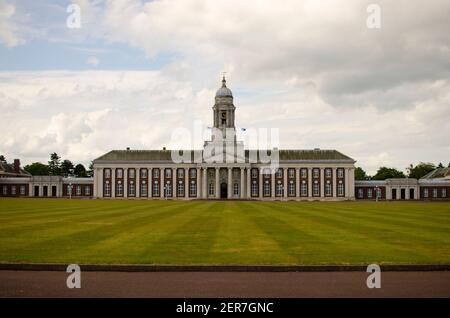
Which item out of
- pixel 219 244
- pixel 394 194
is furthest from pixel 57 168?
pixel 219 244

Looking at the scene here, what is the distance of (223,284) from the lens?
14242mm

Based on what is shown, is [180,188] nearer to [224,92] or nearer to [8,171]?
[224,92]

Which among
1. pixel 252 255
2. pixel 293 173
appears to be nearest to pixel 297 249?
pixel 252 255

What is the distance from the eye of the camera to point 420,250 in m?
19.6

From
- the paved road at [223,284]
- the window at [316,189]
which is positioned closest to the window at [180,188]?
the window at [316,189]

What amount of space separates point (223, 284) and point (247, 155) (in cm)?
11269

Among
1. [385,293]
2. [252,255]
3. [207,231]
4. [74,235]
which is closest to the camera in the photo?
[385,293]

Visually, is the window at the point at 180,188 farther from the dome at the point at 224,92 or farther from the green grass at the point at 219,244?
the green grass at the point at 219,244

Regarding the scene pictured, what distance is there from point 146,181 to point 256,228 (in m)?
99.1

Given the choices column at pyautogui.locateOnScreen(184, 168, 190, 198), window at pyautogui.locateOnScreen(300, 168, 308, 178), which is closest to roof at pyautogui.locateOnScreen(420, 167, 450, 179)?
window at pyautogui.locateOnScreen(300, 168, 308, 178)

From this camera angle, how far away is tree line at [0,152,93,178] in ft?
Answer: 586

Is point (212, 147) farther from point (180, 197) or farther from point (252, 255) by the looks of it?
point (252, 255)

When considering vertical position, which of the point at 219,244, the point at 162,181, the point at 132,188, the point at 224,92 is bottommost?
the point at 219,244

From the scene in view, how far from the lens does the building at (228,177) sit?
403ft
